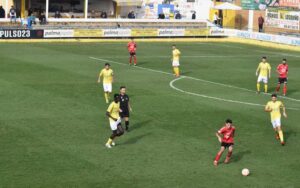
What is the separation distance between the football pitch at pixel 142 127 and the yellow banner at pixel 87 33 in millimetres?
14839

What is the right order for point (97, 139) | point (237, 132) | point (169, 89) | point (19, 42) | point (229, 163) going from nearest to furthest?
point (229, 163)
point (97, 139)
point (237, 132)
point (169, 89)
point (19, 42)

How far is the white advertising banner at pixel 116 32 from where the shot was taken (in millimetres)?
69375

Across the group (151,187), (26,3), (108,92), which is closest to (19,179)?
(151,187)

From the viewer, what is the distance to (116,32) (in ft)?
229

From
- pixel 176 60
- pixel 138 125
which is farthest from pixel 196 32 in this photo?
pixel 138 125

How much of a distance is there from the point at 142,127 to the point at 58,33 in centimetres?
3825

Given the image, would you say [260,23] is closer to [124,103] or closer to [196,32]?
[196,32]

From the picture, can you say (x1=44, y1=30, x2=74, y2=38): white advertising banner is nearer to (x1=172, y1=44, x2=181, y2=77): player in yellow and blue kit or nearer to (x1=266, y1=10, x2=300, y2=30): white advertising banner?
(x1=266, y1=10, x2=300, y2=30): white advertising banner

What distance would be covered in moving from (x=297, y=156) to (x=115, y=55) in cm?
3269

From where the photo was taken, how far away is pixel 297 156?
83.7 ft

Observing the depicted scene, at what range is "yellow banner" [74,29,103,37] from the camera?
67.1m

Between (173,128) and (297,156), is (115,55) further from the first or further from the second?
(297,156)

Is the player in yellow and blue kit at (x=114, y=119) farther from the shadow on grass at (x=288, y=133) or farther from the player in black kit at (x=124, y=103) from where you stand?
the shadow on grass at (x=288, y=133)

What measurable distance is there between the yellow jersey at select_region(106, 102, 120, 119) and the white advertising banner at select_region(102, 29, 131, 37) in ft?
145
